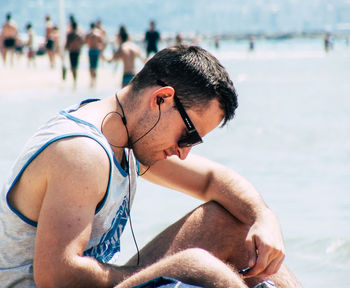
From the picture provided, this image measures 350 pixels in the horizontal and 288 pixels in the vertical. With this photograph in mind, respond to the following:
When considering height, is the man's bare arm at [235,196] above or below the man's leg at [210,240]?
above

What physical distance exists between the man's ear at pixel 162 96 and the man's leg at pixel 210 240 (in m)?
0.57

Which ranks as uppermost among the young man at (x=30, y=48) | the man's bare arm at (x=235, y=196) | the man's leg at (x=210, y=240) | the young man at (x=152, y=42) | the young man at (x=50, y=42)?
the man's bare arm at (x=235, y=196)

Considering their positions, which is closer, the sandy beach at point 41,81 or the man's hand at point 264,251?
the man's hand at point 264,251

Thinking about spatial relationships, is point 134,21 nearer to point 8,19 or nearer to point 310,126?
point 8,19

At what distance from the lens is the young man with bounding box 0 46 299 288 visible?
1882mm

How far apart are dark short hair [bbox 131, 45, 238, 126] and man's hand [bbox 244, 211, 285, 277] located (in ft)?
1.64

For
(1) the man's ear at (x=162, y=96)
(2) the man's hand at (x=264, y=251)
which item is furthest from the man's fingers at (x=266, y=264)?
(1) the man's ear at (x=162, y=96)

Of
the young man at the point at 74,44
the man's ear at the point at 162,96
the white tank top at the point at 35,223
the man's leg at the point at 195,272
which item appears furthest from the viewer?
the young man at the point at 74,44

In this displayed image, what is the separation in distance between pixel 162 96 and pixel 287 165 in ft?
17.0

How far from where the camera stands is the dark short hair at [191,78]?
215 centimetres

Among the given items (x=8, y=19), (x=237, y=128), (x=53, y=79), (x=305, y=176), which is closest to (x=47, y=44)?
(x=8, y=19)

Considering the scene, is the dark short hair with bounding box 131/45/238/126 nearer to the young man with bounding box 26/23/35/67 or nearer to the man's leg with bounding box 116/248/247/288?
the man's leg with bounding box 116/248/247/288

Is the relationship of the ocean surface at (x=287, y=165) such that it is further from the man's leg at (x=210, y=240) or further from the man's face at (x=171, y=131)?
the man's face at (x=171, y=131)

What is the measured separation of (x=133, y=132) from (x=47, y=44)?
21440 millimetres
